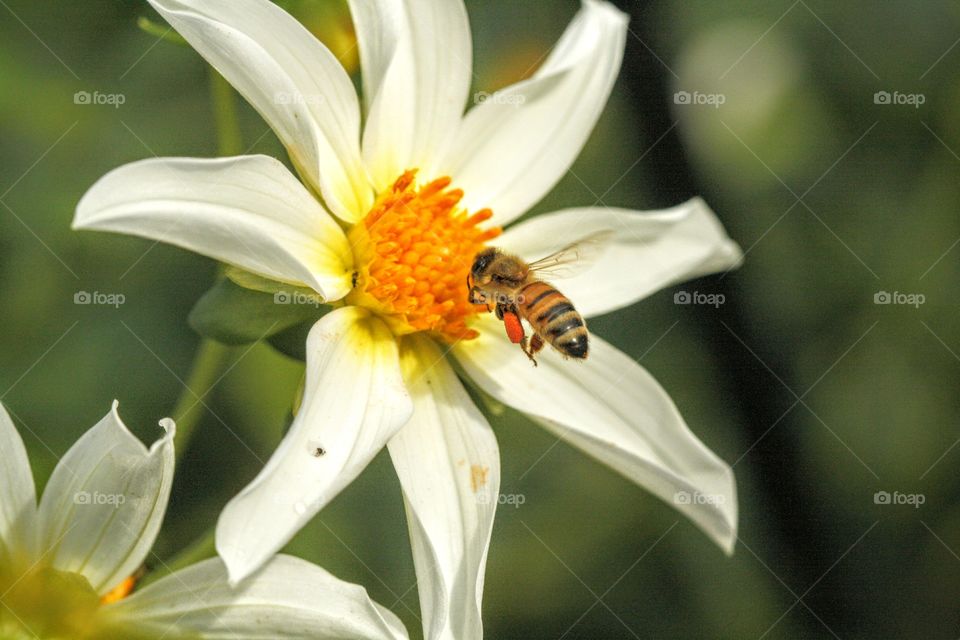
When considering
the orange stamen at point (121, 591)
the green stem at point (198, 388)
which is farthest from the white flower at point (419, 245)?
the orange stamen at point (121, 591)

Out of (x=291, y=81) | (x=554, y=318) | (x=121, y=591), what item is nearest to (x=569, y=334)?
(x=554, y=318)

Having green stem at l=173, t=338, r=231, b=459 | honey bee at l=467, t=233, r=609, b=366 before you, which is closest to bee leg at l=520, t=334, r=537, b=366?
honey bee at l=467, t=233, r=609, b=366

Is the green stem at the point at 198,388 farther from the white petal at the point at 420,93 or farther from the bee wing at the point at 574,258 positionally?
the bee wing at the point at 574,258

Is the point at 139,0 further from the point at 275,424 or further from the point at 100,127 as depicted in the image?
the point at 275,424

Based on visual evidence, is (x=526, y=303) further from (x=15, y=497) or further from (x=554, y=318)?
(x=15, y=497)

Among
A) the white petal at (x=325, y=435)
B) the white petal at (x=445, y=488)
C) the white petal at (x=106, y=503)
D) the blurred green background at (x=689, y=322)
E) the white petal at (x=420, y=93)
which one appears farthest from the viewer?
the blurred green background at (x=689, y=322)

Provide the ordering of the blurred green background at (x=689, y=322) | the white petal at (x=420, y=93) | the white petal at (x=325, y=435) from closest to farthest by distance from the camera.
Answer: the white petal at (x=325, y=435)
the white petal at (x=420, y=93)
the blurred green background at (x=689, y=322)
